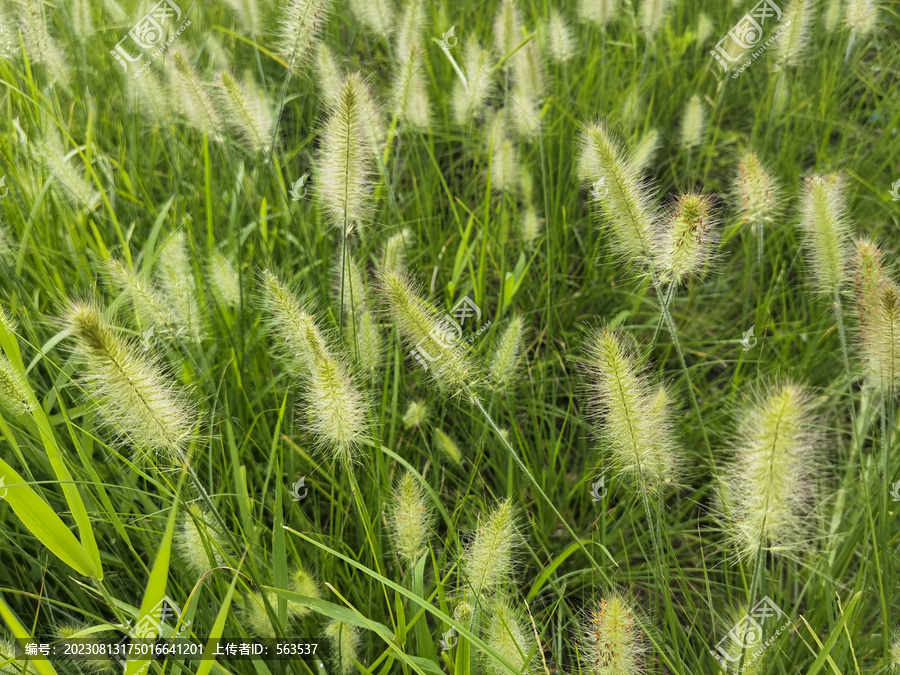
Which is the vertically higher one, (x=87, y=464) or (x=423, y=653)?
(x=87, y=464)

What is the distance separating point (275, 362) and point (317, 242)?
1.46 feet

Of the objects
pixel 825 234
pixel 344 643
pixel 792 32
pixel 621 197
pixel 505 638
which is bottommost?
pixel 344 643

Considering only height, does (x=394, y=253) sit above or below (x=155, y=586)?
above

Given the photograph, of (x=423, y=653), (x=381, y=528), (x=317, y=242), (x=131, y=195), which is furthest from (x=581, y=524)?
(x=131, y=195)

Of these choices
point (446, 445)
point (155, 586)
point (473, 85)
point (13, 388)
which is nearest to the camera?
point (155, 586)

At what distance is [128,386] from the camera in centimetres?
117

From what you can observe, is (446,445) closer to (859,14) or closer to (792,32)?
(792,32)

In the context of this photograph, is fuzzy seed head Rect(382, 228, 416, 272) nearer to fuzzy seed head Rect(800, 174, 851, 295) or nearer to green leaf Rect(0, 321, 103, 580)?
green leaf Rect(0, 321, 103, 580)

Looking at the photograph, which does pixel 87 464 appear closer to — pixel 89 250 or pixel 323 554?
pixel 323 554

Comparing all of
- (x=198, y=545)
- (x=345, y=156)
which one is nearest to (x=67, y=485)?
(x=198, y=545)

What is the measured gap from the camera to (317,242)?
2.34 m

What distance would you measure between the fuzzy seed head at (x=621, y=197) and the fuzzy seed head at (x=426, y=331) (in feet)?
1.38

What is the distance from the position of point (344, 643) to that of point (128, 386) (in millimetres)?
735

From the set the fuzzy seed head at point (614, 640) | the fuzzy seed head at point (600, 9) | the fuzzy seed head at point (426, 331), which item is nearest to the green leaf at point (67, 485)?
the fuzzy seed head at point (426, 331)
